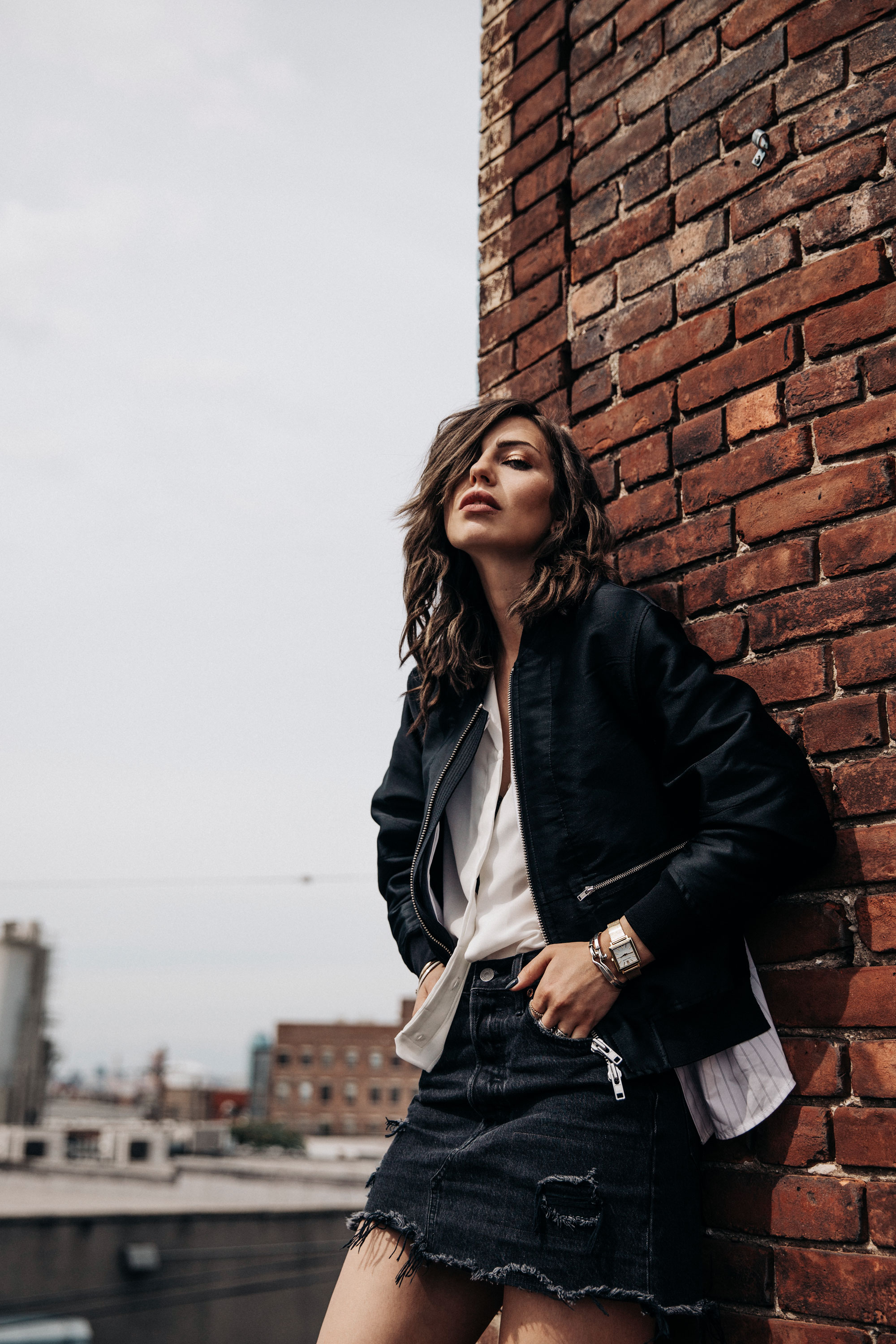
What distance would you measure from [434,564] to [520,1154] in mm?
1289

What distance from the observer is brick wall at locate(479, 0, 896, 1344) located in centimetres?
181

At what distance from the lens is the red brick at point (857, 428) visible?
6.47 feet

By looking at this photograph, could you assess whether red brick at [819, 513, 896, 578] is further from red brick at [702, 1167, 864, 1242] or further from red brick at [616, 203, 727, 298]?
red brick at [702, 1167, 864, 1242]

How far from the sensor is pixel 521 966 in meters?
1.93

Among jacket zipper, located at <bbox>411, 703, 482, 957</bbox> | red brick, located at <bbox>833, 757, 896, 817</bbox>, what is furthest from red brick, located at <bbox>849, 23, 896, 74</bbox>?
jacket zipper, located at <bbox>411, 703, 482, 957</bbox>

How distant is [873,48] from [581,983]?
1.94 m

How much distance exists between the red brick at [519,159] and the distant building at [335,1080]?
78566 millimetres

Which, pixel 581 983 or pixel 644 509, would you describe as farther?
pixel 644 509

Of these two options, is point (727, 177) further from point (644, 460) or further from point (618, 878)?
point (618, 878)

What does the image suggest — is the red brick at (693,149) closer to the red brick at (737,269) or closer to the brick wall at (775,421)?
the brick wall at (775,421)

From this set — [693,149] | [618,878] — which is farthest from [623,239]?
[618,878]

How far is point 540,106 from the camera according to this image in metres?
3.00

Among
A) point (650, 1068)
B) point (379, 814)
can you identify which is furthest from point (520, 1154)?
point (379, 814)

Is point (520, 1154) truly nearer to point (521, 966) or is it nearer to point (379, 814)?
point (521, 966)
